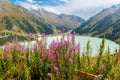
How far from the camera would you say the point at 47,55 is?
7.20 metres

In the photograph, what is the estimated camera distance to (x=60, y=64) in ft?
20.9

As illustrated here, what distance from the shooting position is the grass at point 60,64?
21.0 feet

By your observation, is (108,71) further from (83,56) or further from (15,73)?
(15,73)

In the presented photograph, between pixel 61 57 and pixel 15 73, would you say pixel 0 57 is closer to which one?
pixel 15 73

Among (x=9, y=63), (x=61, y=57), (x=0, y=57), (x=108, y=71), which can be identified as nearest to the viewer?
(x=108, y=71)

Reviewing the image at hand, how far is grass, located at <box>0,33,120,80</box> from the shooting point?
639cm

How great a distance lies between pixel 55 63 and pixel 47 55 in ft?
2.19

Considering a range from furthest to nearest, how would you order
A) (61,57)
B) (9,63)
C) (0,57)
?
1. (0,57)
2. (9,63)
3. (61,57)

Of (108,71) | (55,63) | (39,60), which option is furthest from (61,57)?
(108,71)

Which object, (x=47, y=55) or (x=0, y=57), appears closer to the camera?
(x=47, y=55)

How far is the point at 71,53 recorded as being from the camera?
22.4 ft

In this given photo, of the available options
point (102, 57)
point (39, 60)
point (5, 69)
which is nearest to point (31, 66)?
point (39, 60)

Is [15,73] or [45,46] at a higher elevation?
[45,46]

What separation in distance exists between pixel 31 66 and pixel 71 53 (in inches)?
54.9
